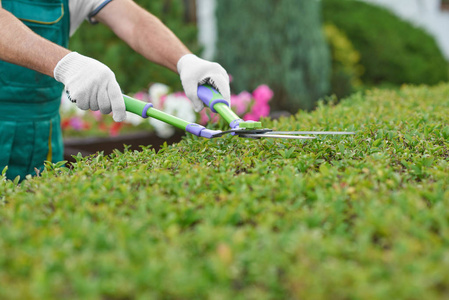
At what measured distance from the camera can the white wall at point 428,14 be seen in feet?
47.6

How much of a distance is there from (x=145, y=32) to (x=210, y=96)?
78cm

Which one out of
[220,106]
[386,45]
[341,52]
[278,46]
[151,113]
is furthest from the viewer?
[386,45]

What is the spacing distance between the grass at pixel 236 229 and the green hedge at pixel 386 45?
→ 10460 mm

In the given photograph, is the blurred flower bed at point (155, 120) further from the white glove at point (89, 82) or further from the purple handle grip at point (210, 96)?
the white glove at point (89, 82)

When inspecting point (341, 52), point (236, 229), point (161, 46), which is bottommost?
point (236, 229)

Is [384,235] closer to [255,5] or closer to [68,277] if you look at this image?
[68,277]

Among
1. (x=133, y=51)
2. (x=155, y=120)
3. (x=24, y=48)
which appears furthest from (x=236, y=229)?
(x=133, y=51)

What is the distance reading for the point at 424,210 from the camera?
1396 mm

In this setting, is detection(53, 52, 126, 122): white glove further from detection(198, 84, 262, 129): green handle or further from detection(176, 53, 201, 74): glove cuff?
detection(176, 53, 201, 74): glove cuff

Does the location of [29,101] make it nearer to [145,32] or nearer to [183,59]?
[145,32]

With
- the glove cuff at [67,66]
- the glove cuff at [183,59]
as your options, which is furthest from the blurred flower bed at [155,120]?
the glove cuff at [67,66]

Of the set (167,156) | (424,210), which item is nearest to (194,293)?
(424,210)

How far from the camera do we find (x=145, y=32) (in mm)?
3188

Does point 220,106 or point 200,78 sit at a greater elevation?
point 200,78
